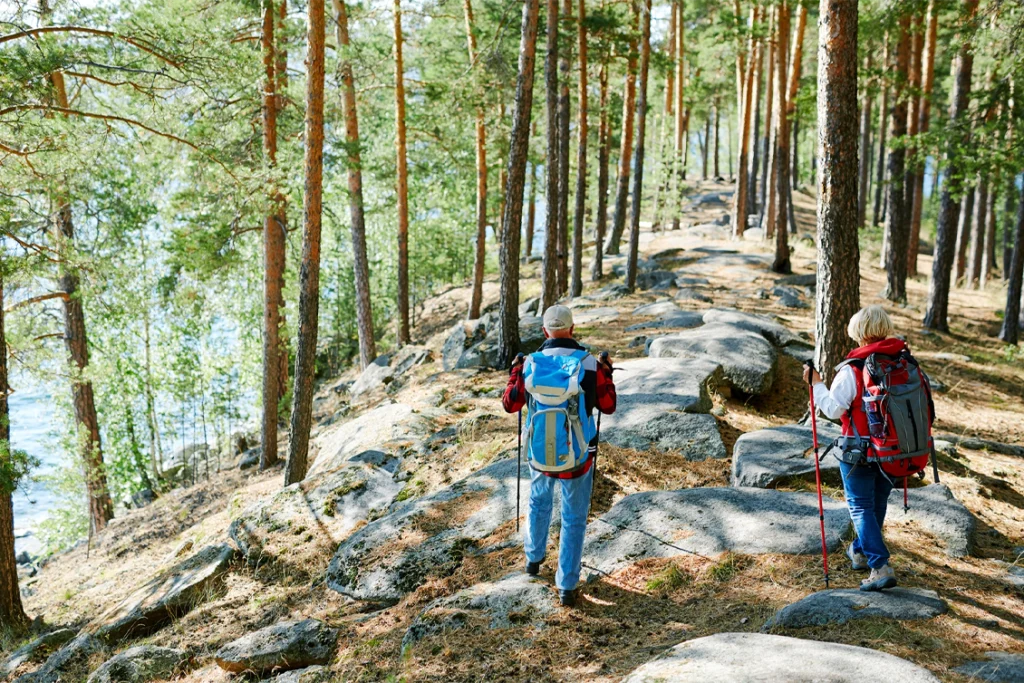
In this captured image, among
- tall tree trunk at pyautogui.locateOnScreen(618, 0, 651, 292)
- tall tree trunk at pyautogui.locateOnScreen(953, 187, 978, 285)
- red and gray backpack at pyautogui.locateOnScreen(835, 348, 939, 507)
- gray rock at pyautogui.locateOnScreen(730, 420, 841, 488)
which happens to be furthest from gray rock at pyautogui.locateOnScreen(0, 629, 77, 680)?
tall tree trunk at pyautogui.locateOnScreen(953, 187, 978, 285)

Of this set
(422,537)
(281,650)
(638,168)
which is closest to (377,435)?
(422,537)

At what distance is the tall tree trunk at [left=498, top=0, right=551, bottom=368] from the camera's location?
10531 mm

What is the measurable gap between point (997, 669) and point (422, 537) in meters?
4.46

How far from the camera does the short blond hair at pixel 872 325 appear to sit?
4215 millimetres

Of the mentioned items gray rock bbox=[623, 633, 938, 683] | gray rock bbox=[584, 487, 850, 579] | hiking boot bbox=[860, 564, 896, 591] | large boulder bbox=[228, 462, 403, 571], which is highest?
gray rock bbox=[623, 633, 938, 683]

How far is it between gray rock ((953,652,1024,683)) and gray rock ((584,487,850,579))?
1481mm

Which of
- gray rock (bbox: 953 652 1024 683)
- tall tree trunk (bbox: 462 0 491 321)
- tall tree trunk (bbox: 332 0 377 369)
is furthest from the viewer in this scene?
tall tree trunk (bbox: 462 0 491 321)

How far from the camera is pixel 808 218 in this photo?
37.9 metres

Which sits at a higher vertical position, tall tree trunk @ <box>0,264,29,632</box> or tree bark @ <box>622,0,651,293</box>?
tree bark @ <box>622,0,651,293</box>

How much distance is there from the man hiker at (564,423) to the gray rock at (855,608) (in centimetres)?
134

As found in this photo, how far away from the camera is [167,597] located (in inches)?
286

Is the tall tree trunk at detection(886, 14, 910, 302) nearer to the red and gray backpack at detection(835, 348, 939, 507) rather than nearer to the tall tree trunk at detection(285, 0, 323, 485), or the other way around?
the tall tree trunk at detection(285, 0, 323, 485)

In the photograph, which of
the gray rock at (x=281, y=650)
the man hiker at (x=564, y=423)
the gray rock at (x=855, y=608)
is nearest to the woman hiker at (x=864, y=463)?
the gray rock at (x=855, y=608)

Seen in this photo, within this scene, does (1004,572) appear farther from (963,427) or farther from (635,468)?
(963,427)
